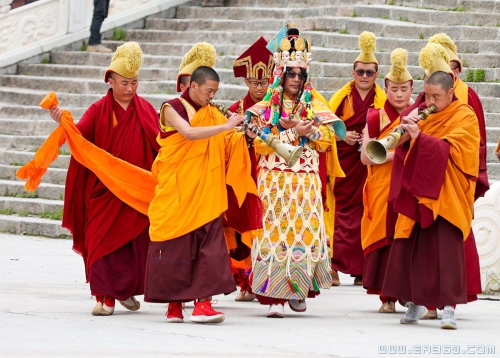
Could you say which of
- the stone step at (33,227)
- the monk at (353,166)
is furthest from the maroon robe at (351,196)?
the stone step at (33,227)

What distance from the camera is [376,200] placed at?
9188 mm

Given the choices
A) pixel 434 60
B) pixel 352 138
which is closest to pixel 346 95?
pixel 352 138

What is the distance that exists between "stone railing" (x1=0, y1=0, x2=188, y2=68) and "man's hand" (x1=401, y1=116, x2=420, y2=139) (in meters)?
10.2

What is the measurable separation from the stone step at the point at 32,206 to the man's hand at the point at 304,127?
5791 millimetres

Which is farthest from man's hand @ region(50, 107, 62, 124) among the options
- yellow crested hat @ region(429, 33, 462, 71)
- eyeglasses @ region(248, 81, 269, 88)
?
yellow crested hat @ region(429, 33, 462, 71)

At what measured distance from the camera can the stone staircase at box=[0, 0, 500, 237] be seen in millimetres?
14102

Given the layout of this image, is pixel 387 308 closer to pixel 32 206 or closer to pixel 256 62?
pixel 256 62

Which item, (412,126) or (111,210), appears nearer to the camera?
(412,126)

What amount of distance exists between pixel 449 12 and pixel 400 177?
26.9 ft

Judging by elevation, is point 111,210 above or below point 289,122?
below

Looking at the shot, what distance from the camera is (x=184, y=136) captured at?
26.2ft

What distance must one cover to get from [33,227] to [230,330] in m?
6.16

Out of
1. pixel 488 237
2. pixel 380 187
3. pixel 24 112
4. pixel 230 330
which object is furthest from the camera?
pixel 24 112

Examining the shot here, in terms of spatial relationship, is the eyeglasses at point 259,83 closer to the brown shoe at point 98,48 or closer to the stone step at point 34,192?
the stone step at point 34,192
